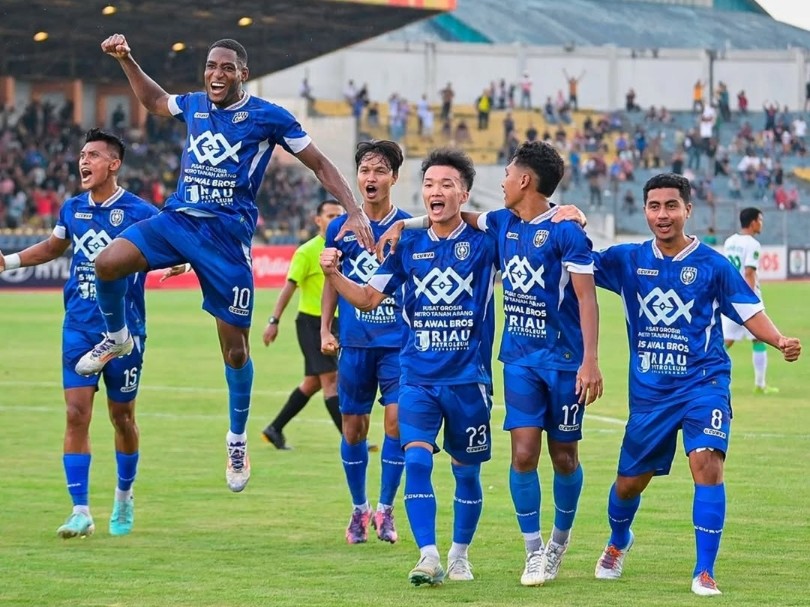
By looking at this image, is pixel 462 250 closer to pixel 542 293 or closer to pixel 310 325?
pixel 542 293

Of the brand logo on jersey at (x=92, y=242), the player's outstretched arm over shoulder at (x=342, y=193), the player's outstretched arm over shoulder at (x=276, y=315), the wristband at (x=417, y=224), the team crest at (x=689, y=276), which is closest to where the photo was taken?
the team crest at (x=689, y=276)

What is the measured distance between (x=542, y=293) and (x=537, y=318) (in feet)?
0.44

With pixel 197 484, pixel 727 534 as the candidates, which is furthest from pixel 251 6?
pixel 727 534

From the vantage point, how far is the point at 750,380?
66.8 feet

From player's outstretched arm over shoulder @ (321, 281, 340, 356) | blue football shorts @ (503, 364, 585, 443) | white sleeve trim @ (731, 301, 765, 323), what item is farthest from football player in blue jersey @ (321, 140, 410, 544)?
white sleeve trim @ (731, 301, 765, 323)

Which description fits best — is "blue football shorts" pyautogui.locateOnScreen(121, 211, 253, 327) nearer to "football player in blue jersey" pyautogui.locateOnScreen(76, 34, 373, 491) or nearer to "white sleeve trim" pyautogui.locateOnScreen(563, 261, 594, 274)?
"football player in blue jersey" pyautogui.locateOnScreen(76, 34, 373, 491)

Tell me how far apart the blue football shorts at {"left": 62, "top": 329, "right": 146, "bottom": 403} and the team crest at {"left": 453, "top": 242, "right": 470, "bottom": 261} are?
269 centimetres

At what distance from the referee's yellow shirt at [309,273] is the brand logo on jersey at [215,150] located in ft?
15.4

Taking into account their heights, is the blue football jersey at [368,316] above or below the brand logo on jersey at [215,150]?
below

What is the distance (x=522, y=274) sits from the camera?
799 centimetres

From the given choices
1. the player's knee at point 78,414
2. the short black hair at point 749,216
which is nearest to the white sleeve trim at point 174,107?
the player's knee at point 78,414

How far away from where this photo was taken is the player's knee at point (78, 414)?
9.87 metres

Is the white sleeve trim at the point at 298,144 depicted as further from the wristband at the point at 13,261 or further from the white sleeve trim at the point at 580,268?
the wristband at the point at 13,261

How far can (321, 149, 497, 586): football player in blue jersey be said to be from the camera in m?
8.09
